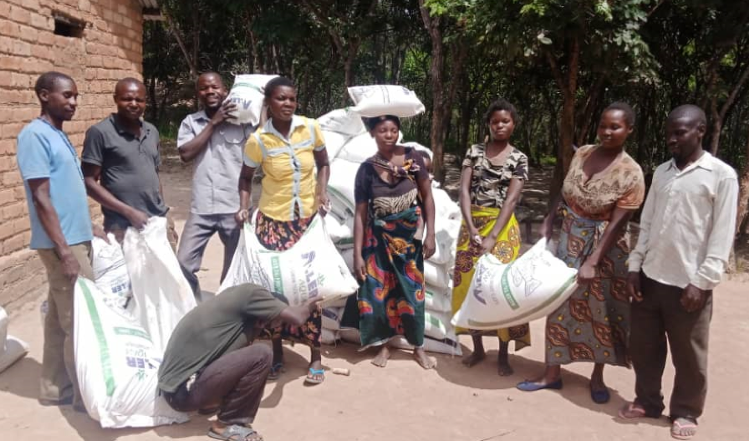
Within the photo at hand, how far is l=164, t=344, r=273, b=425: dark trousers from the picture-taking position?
2.64 meters

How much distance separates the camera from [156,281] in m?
3.15

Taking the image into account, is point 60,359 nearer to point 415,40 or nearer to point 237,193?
point 237,193

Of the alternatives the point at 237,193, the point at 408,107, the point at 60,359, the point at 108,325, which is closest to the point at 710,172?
the point at 408,107

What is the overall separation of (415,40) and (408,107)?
9.85 metres

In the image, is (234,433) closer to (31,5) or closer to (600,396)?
(600,396)

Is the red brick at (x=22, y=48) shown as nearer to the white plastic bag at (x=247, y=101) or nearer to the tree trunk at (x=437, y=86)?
the white plastic bag at (x=247, y=101)

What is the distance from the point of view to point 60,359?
3.10 meters

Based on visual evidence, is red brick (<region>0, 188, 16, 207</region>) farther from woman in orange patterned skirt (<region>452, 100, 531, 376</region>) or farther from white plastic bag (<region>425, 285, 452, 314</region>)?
woman in orange patterned skirt (<region>452, 100, 531, 376</region>)

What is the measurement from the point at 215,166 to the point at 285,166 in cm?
60

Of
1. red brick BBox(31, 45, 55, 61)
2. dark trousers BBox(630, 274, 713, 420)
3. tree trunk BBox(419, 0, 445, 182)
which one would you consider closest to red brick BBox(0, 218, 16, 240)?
red brick BBox(31, 45, 55, 61)

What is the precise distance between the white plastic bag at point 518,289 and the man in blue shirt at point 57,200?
6.48 ft

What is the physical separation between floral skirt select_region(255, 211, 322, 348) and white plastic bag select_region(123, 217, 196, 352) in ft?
1.59

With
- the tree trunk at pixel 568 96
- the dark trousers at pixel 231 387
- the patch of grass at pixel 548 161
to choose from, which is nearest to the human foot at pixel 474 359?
the dark trousers at pixel 231 387

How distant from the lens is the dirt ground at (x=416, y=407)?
289 centimetres
